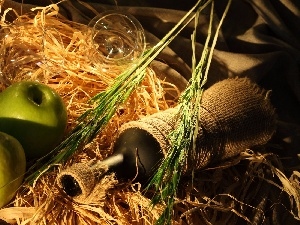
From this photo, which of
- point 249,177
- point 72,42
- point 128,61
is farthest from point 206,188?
point 72,42

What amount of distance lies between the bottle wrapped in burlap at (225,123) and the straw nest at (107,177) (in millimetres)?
36

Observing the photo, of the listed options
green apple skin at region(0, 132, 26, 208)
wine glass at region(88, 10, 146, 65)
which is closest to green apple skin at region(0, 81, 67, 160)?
green apple skin at region(0, 132, 26, 208)

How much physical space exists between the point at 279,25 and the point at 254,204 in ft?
1.40

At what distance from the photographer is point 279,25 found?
118 centimetres

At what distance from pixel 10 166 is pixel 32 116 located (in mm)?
96

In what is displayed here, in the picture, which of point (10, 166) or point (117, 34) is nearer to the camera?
point (10, 166)

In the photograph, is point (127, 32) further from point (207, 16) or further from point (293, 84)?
point (293, 84)

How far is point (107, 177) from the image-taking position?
0.78m

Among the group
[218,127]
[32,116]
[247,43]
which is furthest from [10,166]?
[247,43]

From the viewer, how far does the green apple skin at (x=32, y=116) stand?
0.83 m

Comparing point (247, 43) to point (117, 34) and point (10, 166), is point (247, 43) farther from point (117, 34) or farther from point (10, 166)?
point (10, 166)

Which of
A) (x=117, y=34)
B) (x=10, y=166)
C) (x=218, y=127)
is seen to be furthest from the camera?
(x=117, y=34)

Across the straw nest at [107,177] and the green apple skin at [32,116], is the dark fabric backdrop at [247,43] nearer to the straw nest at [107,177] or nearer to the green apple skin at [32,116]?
the straw nest at [107,177]

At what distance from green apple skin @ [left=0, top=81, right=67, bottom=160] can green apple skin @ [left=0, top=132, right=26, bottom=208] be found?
5cm
